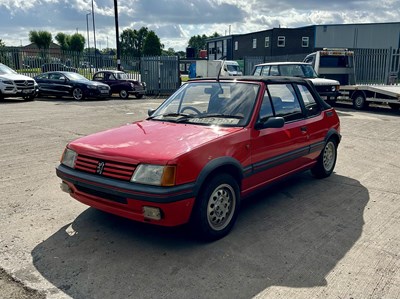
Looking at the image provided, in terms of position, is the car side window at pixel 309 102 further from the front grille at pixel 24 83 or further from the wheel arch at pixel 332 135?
the front grille at pixel 24 83

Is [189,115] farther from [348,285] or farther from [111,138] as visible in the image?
[348,285]

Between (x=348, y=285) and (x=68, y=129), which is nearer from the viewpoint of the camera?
(x=348, y=285)

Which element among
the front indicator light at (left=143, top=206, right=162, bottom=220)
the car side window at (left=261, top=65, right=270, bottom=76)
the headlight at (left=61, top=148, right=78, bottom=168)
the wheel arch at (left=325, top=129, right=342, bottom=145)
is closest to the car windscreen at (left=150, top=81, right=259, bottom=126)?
the headlight at (left=61, top=148, right=78, bottom=168)

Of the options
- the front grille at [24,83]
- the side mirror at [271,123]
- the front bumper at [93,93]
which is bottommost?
the front bumper at [93,93]

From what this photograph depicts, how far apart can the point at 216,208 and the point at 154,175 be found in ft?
2.72

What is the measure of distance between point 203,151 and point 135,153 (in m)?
0.64

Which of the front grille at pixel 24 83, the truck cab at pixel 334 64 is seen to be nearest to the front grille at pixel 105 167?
the front grille at pixel 24 83

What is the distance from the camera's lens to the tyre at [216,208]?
3436 millimetres

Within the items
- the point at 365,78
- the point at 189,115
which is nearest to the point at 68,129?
the point at 189,115

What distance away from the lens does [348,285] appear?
297 cm

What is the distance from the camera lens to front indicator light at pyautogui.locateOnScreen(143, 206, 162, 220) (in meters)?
3.20

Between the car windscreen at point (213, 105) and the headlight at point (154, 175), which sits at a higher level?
the car windscreen at point (213, 105)

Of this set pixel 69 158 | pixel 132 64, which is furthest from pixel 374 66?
pixel 69 158

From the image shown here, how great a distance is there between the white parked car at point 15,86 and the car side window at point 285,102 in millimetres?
15047
